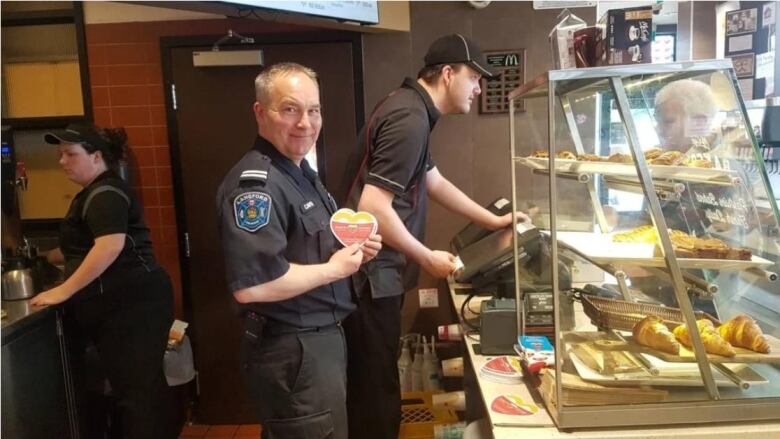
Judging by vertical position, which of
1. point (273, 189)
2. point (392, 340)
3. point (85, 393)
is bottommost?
point (85, 393)

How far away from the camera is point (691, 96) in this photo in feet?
4.74

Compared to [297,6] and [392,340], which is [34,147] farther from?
[392,340]

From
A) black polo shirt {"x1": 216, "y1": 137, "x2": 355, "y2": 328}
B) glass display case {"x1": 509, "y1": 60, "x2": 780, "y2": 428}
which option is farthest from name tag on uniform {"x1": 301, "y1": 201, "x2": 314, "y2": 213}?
glass display case {"x1": 509, "y1": 60, "x2": 780, "y2": 428}

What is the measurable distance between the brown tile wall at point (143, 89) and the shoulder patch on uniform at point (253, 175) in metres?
1.76

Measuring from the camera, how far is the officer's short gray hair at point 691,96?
1424 millimetres

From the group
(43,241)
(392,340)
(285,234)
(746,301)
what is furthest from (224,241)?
(43,241)

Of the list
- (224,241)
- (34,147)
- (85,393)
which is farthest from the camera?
(34,147)

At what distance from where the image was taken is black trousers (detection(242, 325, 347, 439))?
1.72 m

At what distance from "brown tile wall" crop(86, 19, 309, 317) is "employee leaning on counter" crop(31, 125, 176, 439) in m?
0.62

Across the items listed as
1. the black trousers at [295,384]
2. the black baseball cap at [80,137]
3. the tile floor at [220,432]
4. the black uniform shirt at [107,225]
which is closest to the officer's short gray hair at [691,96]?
the black trousers at [295,384]

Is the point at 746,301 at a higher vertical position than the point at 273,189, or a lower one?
lower

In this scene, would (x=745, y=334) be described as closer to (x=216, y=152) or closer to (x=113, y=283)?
(x=113, y=283)

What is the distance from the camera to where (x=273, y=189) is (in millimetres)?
1693

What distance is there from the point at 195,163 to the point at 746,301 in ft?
9.09
